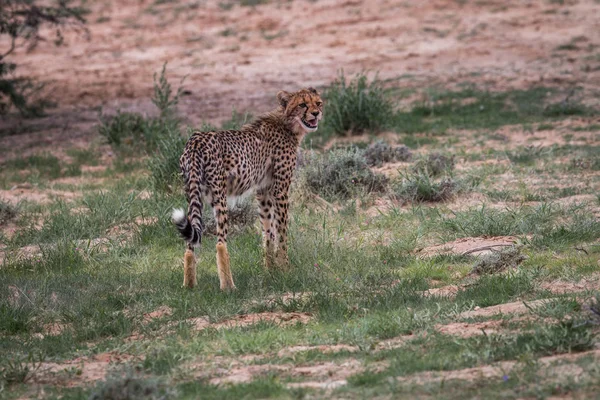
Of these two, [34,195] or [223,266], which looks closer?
[223,266]

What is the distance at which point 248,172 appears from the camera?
7.32 m

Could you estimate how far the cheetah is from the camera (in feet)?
22.5

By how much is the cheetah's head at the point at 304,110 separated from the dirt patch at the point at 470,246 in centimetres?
129

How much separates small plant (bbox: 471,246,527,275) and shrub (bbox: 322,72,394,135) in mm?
5172

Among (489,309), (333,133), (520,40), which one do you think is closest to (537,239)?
(489,309)

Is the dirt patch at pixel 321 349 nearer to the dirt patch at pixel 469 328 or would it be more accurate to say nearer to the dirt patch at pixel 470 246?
the dirt patch at pixel 469 328

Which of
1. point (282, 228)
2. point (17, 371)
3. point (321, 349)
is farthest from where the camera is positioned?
point (282, 228)

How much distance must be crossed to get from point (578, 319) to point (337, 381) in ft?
4.54

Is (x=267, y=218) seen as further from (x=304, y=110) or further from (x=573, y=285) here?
(x=573, y=285)

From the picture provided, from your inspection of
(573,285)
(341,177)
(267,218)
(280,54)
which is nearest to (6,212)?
(267,218)

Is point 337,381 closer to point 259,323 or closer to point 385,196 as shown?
point 259,323

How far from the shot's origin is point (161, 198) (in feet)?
31.0

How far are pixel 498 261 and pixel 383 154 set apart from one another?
3843mm

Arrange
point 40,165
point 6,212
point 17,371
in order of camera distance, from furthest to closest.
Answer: point 40,165
point 6,212
point 17,371
